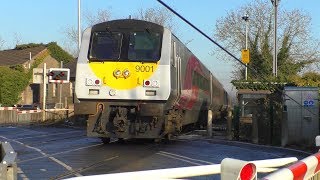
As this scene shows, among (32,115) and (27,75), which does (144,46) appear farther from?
(27,75)

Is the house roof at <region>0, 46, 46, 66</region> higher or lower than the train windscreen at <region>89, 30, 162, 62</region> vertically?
higher

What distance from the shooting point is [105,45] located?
16375 millimetres

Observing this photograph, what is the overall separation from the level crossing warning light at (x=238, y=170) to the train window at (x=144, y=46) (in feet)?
40.0

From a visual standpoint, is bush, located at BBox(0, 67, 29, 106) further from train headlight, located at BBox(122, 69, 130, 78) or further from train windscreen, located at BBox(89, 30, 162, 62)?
train headlight, located at BBox(122, 69, 130, 78)

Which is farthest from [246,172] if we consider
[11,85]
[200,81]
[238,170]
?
[11,85]

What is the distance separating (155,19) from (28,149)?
37691 millimetres

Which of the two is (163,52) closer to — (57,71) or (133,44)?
(133,44)

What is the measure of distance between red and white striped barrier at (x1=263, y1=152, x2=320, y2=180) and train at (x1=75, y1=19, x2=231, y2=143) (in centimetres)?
1048

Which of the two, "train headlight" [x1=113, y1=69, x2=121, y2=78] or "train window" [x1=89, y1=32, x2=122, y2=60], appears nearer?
"train headlight" [x1=113, y1=69, x2=121, y2=78]

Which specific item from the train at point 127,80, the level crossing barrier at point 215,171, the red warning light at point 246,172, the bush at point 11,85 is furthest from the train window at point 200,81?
the bush at point 11,85

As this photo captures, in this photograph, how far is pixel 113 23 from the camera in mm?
16672

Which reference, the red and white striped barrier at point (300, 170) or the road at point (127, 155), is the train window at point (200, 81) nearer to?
the road at point (127, 155)

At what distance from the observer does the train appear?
15.7 meters

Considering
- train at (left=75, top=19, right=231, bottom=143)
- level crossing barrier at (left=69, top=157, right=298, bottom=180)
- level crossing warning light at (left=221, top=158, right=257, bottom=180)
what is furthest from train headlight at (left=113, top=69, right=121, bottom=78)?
level crossing warning light at (left=221, top=158, right=257, bottom=180)
